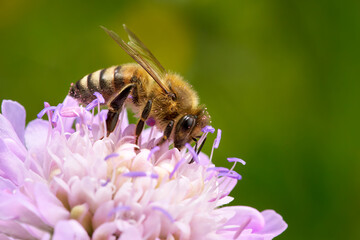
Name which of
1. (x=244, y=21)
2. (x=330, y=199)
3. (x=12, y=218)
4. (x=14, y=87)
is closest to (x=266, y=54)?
(x=244, y=21)

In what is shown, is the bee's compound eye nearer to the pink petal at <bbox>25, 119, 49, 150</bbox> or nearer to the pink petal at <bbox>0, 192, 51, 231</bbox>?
the pink petal at <bbox>25, 119, 49, 150</bbox>

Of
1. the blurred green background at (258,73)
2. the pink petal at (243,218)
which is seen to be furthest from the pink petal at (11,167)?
the blurred green background at (258,73)

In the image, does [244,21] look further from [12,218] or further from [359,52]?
[12,218]

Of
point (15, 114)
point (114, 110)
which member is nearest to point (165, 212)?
point (114, 110)

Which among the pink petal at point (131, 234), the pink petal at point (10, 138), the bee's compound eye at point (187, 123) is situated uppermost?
the bee's compound eye at point (187, 123)

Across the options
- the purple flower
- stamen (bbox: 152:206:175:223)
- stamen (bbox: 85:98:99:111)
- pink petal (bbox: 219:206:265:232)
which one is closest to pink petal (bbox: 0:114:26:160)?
the purple flower

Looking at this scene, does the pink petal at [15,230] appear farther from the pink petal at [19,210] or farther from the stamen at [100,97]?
the stamen at [100,97]

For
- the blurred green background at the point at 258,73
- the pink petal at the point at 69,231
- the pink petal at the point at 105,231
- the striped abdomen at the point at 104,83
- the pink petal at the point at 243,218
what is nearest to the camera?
the pink petal at the point at 69,231
